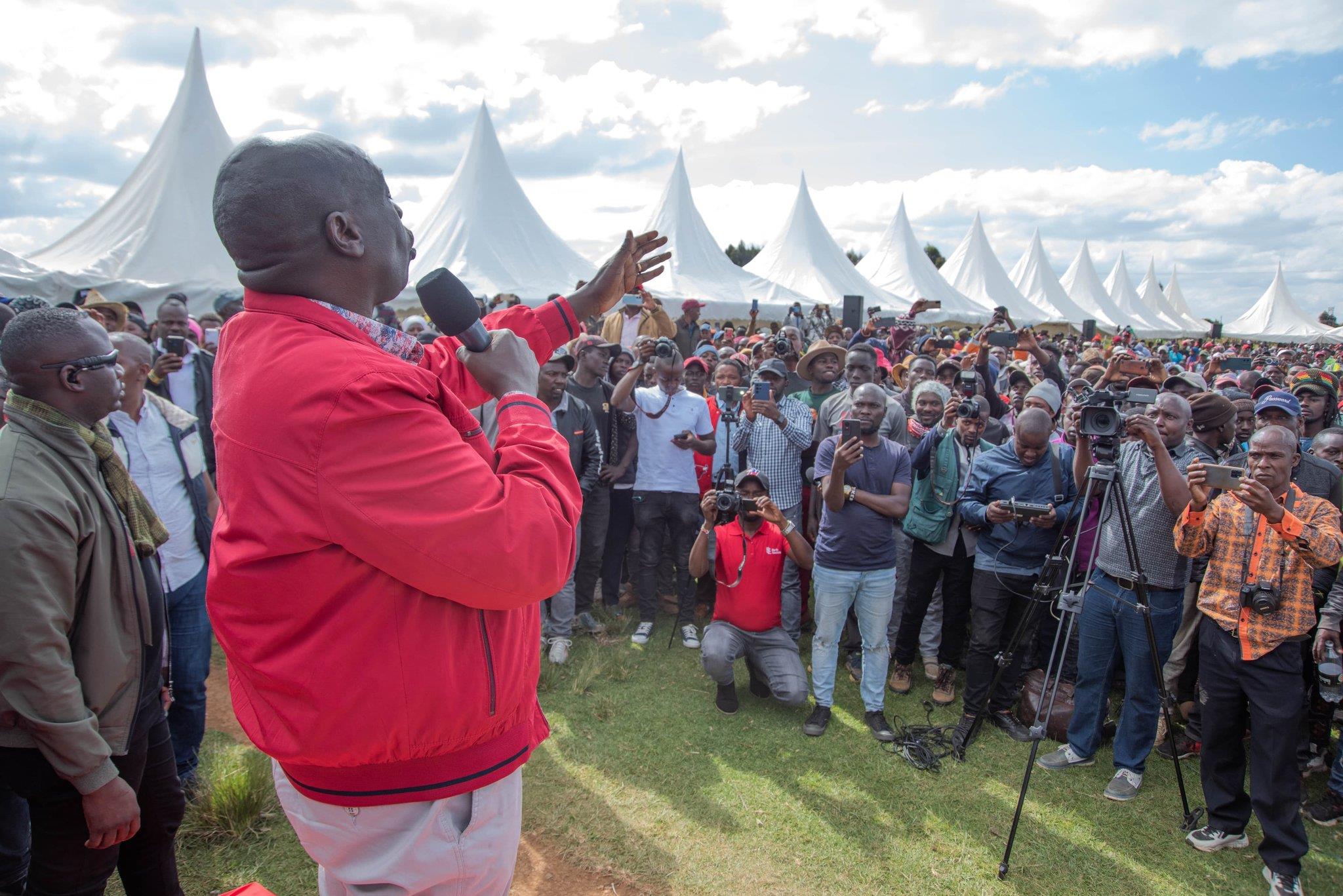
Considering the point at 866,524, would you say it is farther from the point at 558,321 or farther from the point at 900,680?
the point at 558,321

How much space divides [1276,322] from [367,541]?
214ft

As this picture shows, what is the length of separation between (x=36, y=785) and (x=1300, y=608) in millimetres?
4596

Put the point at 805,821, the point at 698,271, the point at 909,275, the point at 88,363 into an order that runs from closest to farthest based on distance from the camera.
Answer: the point at 88,363
the point at 805,821
the point at 698,271
the point at 909,275

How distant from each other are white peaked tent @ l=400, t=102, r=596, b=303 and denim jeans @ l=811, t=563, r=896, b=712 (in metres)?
12.7

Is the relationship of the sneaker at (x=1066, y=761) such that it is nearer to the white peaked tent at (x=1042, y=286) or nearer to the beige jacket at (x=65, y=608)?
the beige jacket at (x=65, y=608)

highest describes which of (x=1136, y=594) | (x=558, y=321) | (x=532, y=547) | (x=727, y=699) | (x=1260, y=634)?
(x=558, y=321)

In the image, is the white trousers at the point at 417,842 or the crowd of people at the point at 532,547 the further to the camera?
the white trousers at the point at 417,842

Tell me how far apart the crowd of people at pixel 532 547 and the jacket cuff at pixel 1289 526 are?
0.04ft

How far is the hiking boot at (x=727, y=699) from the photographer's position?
4.70 m

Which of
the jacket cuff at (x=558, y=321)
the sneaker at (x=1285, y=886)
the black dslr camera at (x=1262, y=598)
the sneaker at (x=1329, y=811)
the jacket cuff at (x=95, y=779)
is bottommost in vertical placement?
the sneaker at (x=1329, y=811)

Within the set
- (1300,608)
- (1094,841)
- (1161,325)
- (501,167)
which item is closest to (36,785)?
(1094,841)

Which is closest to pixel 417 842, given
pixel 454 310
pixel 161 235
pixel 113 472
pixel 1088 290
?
pixel 454 310

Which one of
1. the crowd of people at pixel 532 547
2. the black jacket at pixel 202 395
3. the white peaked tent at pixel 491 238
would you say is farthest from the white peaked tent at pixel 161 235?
the black jacket at pixel 202 395

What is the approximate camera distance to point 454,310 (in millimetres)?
1265
